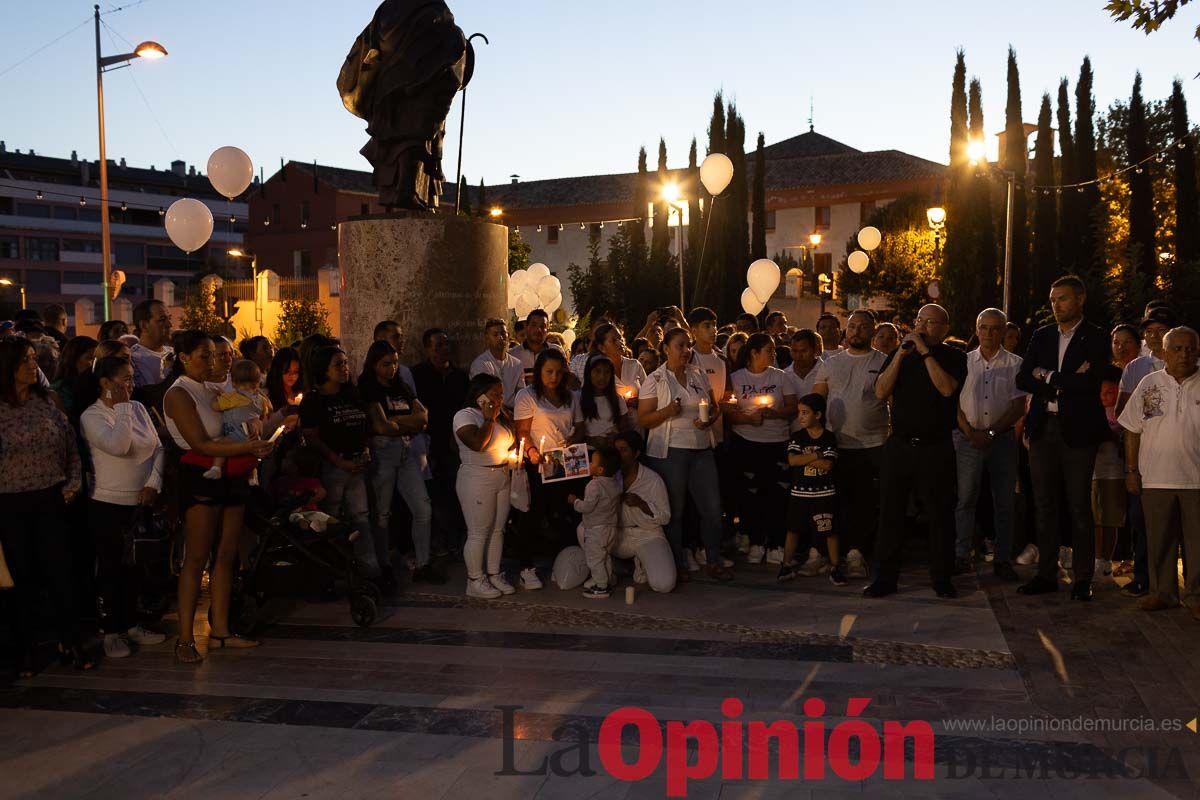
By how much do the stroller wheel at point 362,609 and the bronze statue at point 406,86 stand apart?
421cm

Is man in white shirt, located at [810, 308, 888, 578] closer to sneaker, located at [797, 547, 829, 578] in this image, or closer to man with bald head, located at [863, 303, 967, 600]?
sneaker, located at [797, 547, 829, 578]

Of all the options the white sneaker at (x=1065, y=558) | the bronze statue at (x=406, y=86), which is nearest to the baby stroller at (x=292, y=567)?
the bronze statue at (x=406, y=86)

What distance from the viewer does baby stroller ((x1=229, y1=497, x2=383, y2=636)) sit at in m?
6.66

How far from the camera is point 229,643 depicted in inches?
254

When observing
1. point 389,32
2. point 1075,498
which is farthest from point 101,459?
point 1075,498

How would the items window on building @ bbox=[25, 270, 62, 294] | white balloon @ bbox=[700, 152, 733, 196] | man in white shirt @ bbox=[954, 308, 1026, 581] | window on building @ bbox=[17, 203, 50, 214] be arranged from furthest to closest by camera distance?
window on building @ bbox=[17, 203, 50, 214] < window on building @ bbox=[25, 270, 62, 294] < white balloon @ bbox=[700, 152, 733, 196] < man in white shirt @ bbox=[954, 308, 1026, 581]

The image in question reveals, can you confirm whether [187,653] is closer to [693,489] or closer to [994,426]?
[693,489]

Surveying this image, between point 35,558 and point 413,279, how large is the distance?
4208 millimetres

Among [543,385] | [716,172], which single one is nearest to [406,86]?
[543,385]

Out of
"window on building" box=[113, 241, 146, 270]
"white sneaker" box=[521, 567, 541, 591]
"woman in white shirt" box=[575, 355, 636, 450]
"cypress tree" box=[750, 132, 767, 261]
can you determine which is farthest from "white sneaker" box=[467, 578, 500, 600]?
"window on building" box=[113, 241, 146, 270]

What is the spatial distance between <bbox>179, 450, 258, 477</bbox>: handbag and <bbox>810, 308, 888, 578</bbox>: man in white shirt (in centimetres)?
413

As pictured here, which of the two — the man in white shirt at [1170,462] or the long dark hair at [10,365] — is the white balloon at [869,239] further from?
the long dark hair at [10,365]

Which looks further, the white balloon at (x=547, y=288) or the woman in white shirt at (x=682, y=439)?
the white balloon at (x=547, y=288)

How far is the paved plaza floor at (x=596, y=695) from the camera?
4.44 metres
